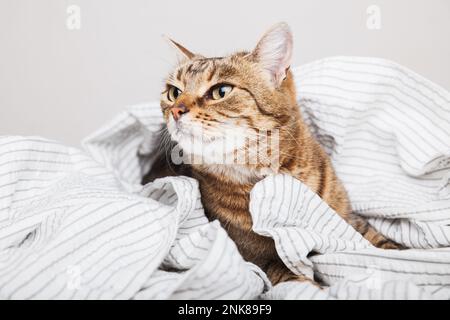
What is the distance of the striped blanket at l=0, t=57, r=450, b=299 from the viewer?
3.11ft

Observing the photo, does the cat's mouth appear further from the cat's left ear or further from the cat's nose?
the cat's left ear

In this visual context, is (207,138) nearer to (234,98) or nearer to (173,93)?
(234,98)

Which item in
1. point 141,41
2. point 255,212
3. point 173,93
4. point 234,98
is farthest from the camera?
point 141,41

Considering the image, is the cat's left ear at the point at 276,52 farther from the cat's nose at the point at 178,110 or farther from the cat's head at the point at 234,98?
the cat's nose at the point at 178,110

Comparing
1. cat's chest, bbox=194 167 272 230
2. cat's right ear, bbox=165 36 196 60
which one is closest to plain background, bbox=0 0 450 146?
cat's right ear, bbox=165 36 196 60

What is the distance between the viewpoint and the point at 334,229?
3.96 feet

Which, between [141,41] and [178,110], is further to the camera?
[141,41]

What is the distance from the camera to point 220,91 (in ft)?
4.14

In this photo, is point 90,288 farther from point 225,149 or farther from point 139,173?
point 139,173

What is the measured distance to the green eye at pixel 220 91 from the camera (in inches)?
49.3

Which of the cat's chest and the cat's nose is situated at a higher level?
the cat's nose

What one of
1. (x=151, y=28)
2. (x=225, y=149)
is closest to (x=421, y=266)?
(x=225, y=149)

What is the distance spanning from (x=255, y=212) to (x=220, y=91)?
0.39 m

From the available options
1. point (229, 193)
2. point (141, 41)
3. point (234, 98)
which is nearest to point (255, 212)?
point (229, 193)
